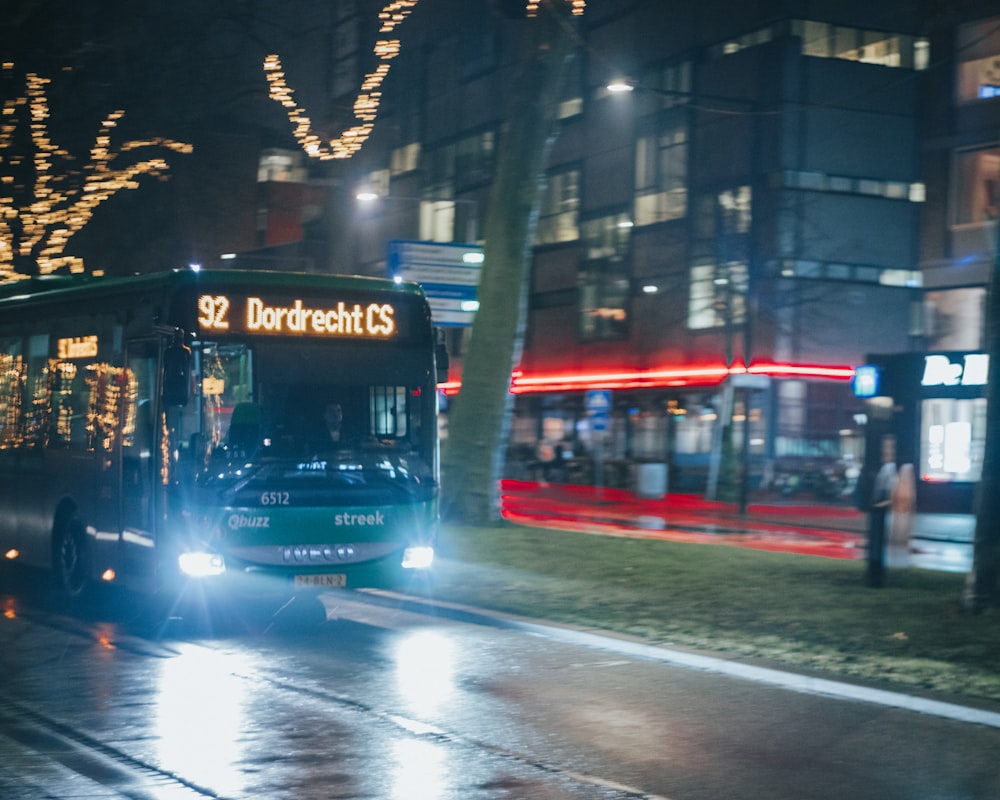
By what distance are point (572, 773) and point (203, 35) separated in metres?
15.3

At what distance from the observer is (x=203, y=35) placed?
19891 mm

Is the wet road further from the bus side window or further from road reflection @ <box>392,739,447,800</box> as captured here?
the bus side window

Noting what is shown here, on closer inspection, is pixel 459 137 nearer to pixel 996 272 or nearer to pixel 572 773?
pixel 996 272

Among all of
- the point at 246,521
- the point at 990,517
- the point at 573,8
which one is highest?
the point at 573,8

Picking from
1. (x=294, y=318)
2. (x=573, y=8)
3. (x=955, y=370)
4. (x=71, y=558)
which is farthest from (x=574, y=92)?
(x=294, y=318)

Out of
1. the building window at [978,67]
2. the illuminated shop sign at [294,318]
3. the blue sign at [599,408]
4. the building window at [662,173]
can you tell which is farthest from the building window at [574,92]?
the illuminated shop sign at [294,318]

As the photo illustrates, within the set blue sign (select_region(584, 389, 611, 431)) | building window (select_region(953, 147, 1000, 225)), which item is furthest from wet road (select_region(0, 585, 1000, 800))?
building window (select_region(953, 147, 1000, 225))

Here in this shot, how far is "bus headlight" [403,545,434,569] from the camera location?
12.4 metres

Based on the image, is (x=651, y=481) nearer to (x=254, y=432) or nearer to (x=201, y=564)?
(x=201, y=564)

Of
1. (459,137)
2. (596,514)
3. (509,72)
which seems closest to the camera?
(596,514)

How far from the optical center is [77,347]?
13641mm

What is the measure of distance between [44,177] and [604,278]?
1142 inches

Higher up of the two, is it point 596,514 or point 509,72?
point 509,72

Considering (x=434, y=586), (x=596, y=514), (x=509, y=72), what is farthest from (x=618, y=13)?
(x=434, y=586)
